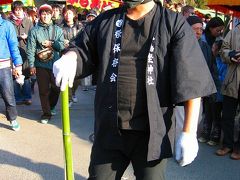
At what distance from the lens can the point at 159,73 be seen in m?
2.12

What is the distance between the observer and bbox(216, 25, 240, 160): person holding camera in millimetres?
4426

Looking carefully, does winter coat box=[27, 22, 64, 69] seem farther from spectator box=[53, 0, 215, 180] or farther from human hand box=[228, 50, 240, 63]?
spectator box=[53, 0, 215, 180]

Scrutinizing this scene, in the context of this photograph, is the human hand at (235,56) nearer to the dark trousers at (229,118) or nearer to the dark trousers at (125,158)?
the dark trousers at (229,118)

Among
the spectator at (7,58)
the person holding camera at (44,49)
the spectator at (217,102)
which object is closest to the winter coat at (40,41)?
the person holding camera at (44,49)

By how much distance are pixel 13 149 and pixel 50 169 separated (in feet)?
2.85

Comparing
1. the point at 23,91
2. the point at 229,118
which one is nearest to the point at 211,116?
the point at 229,118

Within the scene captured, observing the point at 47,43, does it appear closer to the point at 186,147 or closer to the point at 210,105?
the point at 210,105

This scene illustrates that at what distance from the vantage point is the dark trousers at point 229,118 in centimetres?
461

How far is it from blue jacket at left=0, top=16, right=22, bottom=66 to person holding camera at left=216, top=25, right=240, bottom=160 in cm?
272

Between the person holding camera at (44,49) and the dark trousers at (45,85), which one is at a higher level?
the person holding camera at (44,49)

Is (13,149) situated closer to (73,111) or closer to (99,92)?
(73,111)

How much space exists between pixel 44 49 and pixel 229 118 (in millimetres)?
2900

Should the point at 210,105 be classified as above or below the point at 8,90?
below

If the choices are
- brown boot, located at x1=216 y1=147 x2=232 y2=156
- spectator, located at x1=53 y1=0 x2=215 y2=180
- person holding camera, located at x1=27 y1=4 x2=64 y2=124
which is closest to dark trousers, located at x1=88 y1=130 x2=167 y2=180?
spectator, located at x1=53 y1=0 x2=215 y2=180
